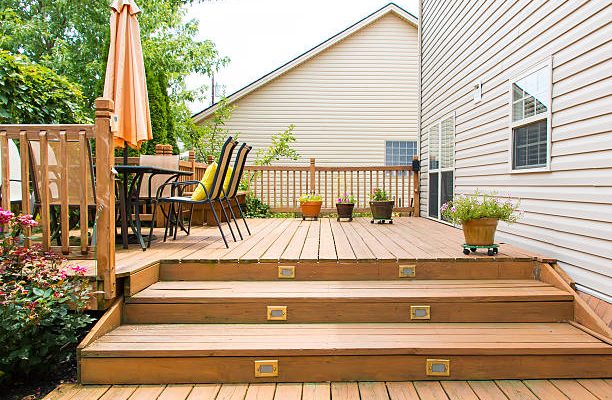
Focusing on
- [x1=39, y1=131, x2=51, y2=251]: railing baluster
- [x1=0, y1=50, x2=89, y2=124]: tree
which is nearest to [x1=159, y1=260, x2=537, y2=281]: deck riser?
[x1=39, y1=131, x2=51, y2=251]: railing baluster

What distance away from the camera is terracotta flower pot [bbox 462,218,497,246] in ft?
11.7

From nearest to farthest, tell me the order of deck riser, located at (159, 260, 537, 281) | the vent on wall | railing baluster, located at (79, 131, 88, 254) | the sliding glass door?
railing baluster, located at (79, 131, 88, 254) < deck riser, located at (159, 260, 537, 281) < the vent on wall < the sliding glass door

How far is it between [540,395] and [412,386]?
0.64 m

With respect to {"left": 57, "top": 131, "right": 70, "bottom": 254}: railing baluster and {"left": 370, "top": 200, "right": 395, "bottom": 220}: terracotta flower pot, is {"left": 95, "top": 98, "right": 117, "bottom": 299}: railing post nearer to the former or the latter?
{"left": 57, "top": 131, "right": 70, "bottom": 254}: railing baluster

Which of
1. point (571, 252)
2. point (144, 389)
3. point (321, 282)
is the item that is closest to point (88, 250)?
point (144, 389)

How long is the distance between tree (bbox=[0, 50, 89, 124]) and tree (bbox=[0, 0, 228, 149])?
20.2ft

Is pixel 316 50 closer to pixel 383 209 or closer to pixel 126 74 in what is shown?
pixel 383 209

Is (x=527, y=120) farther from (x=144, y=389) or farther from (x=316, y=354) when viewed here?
(x=144, y=389)

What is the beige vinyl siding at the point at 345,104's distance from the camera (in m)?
11.6

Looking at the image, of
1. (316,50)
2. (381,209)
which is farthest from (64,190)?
(316,50)

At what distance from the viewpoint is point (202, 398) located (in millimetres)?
2314

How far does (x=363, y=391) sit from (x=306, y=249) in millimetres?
1572

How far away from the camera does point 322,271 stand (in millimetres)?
3324

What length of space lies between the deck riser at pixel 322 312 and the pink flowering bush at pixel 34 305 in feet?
1.22
